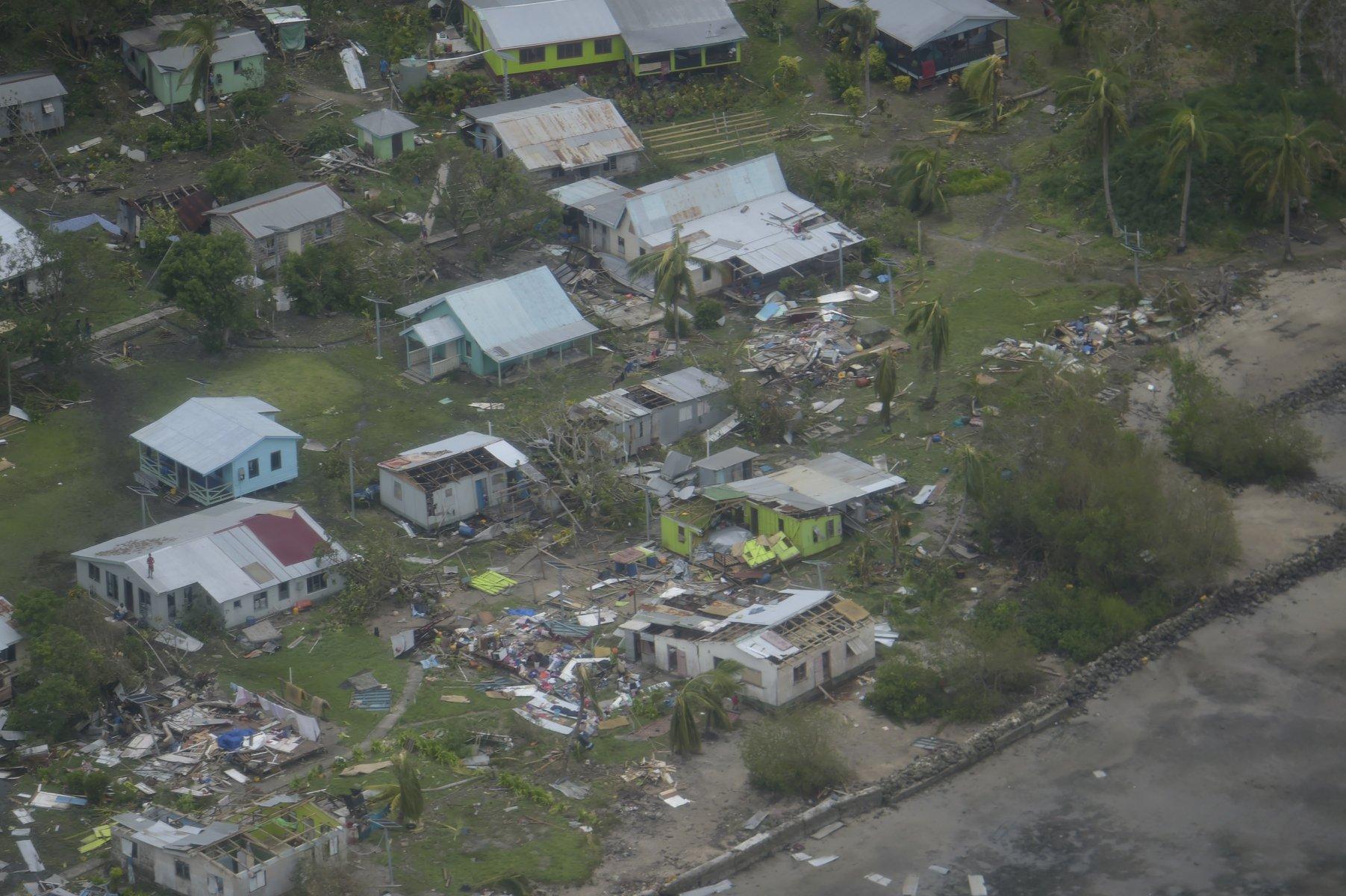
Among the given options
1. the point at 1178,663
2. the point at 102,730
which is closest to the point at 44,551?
the point at 102,730

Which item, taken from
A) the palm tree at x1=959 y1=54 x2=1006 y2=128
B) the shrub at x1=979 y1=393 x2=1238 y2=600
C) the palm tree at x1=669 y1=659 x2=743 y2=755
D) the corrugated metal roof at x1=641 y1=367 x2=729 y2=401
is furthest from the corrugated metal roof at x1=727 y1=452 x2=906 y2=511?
the palm tree at x1=959 y1=54 x2=1006 y2=128

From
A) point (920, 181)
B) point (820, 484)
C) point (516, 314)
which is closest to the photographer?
point (820, 484)

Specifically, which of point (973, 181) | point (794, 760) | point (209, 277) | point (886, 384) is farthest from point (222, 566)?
point (973, 181)

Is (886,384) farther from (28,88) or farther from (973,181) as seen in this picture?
(28,88)

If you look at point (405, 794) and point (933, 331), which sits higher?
point (933, 331)

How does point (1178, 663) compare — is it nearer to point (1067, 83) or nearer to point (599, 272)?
point (599, 272)

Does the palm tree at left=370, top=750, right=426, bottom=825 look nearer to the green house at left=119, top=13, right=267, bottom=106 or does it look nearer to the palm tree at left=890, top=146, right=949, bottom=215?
the palm tree at left=890, top=146, right=949, bottom=215

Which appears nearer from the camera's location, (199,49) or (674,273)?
(674,273)
